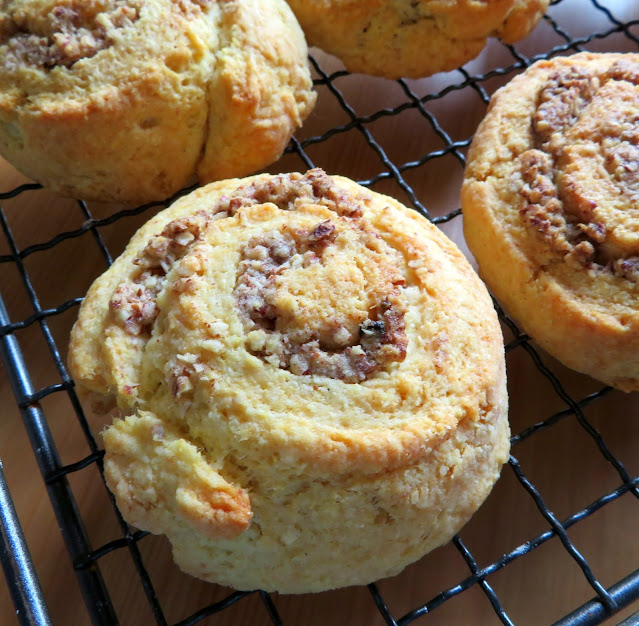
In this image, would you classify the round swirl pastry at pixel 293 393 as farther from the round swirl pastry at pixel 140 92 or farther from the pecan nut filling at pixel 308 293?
the round swirl pastry at pixel 140 92

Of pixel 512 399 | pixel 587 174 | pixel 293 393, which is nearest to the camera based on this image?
pixel 293 393

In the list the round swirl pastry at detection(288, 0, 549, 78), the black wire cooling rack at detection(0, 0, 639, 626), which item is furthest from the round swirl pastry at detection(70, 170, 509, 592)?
the round swirl pastry at detection(288, 0, 549, 78)

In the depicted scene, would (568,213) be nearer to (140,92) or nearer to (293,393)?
(293,393)

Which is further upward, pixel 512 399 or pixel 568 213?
pixel 568 213

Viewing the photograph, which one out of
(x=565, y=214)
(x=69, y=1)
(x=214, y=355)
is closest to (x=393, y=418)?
(x=214, y=355)

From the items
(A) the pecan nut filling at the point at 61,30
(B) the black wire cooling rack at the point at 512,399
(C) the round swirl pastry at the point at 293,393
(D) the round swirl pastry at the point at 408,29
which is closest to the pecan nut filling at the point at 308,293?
(C) the round swirl pastry at the point at 293,393

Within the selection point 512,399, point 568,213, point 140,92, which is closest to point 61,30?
point 140,92
